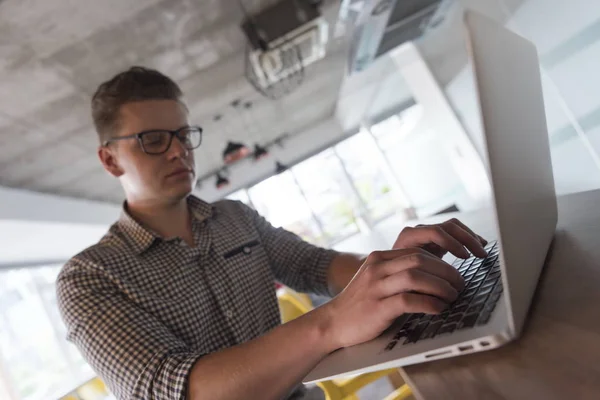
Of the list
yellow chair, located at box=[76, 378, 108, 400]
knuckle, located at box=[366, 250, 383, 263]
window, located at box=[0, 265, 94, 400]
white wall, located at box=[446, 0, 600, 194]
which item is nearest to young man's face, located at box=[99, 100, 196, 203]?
knuckle, located at box=[366, 250, 383, 263]

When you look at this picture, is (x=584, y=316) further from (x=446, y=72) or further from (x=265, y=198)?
(x=265, y=198)

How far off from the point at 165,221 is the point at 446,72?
5.60 m

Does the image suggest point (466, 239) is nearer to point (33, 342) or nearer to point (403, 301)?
point (403, 301)

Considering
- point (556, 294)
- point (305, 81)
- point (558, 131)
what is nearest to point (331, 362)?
point (556, 294)

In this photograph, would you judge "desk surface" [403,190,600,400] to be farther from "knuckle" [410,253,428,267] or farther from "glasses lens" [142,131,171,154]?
"glasses lens" [142,131,171,154]

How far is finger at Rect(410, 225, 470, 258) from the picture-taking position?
2.67 feet

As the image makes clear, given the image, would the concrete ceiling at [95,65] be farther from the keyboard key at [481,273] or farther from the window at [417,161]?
the window at [417,161]

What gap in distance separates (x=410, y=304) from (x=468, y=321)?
0.07m

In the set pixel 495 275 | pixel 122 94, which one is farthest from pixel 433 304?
pixel 122 94

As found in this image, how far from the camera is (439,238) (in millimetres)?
814

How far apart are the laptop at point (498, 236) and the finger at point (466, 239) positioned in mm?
119

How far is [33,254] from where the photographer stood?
6.34 meters

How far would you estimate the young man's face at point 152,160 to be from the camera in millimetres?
1286

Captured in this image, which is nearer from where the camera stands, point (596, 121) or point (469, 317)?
point (469, 317)
